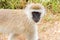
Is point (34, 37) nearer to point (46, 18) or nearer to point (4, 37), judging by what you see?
point (4, 37)

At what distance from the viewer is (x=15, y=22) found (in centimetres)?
428

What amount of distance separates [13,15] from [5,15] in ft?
0.49

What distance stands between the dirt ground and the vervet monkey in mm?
290

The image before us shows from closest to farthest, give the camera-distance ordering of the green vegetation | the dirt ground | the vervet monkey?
the vervet monkey → the dirt ground → the green vegetation

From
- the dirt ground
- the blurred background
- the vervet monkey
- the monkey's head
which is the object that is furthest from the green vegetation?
the monkey's head

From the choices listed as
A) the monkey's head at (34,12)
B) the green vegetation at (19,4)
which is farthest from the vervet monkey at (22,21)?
the green vegetation at (19,4)

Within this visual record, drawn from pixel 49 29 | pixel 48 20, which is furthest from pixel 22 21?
pixel 48 20

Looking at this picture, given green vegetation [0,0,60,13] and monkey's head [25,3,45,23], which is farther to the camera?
green vegetation [0,0,60,13]

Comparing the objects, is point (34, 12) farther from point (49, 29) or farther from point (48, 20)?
point (48, 20)

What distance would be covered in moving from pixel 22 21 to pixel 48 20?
152cm

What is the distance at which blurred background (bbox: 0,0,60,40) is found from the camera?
16.0 ft

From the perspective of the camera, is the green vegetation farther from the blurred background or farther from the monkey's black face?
the monkey's black face

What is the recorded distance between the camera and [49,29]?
5.22m

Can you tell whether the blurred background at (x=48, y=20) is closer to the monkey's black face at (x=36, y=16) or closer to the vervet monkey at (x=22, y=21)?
the vervet monkey at (x=22, y=21)
